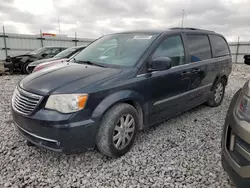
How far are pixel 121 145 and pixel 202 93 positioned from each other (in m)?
2.12

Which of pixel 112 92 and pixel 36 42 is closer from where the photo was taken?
pixel 112 92

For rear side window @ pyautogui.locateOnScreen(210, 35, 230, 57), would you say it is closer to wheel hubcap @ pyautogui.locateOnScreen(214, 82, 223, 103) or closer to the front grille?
wheel hubcap @ pyautogui.locateOnScreen(214, 82, 223, 103)

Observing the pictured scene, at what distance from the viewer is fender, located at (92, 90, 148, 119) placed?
2022 mm

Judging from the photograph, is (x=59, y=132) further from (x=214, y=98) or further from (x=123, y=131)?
(x=214, y=98)

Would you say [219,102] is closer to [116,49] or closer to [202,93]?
[202,93]

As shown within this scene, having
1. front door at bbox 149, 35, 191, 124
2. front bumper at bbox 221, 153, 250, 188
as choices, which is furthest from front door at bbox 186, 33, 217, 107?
front bumper at bbox 221, 153, 250, 188

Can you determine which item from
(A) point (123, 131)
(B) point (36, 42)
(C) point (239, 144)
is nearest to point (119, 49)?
(A) point (123, 131)

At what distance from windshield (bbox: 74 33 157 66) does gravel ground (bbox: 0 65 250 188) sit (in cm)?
124

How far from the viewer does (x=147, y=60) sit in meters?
2.49

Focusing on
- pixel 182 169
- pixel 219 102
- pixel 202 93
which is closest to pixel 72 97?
pixel 182 169

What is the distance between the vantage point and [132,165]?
2.25 metres

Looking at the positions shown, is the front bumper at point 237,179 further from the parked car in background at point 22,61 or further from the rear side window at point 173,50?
the parked car in background at point 22,61

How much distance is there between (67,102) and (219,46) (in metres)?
3.67

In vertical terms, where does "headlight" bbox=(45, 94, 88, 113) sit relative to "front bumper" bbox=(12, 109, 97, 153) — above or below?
above
